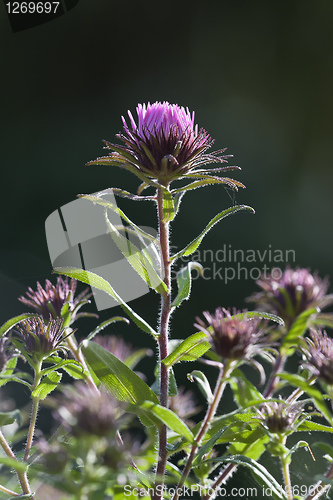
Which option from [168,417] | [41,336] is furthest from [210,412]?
[41,336]

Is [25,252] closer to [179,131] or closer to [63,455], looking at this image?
[179,131]

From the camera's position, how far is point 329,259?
2082 millimetres

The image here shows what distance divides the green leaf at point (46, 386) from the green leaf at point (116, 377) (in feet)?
0.17

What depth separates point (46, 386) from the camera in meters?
0.52

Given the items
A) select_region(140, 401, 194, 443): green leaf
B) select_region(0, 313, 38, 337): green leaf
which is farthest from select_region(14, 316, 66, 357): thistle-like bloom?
select_region(140, 401, 194, 443): green leaf

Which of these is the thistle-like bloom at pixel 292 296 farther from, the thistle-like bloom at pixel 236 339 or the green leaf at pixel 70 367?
the green leaf at pixel 70 367

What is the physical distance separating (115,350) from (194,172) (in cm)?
19

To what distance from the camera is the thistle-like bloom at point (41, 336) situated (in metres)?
0.48

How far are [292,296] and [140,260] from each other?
8.1 inches

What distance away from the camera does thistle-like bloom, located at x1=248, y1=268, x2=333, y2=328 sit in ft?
1.17

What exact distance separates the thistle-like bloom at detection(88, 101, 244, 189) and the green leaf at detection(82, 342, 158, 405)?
0.54 feet

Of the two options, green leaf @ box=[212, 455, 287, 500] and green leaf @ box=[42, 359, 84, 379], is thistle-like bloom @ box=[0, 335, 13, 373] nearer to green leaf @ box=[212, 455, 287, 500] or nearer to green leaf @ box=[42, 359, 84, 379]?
green leaf @ box=[42, 359, 84, 379]

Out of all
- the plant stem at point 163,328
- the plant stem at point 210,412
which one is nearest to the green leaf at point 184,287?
the plant stem at point 163,328

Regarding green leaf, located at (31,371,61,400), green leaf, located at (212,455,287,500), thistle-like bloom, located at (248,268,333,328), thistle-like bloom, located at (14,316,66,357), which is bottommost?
green leaf, located at (212,455,287,500)
